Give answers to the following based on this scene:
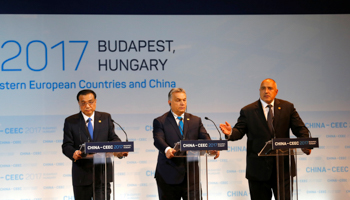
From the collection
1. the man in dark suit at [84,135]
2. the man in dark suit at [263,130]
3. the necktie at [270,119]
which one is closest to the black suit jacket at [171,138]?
the man in dark suit at [263,130]

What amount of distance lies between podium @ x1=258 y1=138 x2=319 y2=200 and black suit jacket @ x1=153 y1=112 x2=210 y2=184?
85 cm

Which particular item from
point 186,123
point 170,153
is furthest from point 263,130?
point 170,153

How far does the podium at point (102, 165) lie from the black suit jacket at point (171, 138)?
61cm

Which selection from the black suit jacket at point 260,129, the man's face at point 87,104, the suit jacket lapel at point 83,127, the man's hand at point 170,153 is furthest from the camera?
the man's face at point 87,104

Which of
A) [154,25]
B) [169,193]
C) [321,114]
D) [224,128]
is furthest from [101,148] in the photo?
[321,114]

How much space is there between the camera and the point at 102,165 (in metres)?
3.77

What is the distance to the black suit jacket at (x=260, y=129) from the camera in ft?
14.4

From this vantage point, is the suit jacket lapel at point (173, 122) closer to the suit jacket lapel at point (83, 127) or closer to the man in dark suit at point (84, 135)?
the man in dark suit at point (84, 135)

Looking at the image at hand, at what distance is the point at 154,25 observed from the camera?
639cm

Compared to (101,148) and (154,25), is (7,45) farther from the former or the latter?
(101,148)

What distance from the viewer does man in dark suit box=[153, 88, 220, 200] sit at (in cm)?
423

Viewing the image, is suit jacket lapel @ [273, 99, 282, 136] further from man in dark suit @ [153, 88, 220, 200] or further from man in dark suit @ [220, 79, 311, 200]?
man in dark suit @ [153, 88, 220, 200]

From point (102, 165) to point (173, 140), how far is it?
928 millimetres
